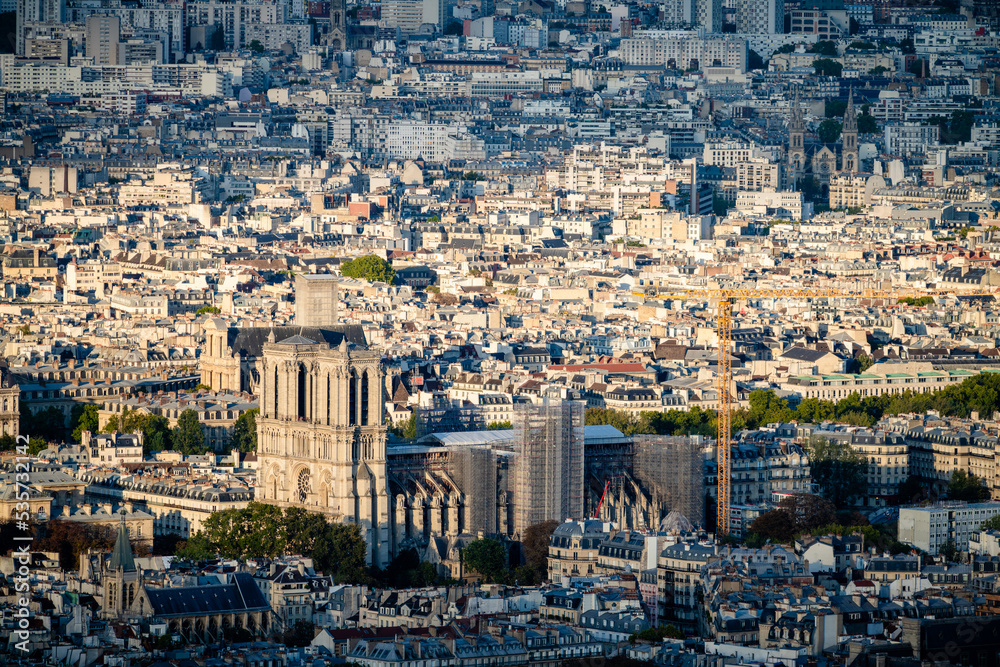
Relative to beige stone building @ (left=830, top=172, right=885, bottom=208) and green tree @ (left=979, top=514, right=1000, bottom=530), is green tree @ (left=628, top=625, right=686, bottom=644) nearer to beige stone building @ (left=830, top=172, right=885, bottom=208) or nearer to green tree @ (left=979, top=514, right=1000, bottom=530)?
green tree @ (left=979, top=514, right=1000, bottom=530)

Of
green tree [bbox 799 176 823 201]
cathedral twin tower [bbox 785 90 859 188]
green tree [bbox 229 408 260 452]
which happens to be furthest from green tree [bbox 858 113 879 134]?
green tree [bbox 229 408 260 452]

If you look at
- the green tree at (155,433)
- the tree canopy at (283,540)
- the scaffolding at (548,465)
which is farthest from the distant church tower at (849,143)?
the tree canopy at (283,540)

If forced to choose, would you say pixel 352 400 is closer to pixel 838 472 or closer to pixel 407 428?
pixel 407 428

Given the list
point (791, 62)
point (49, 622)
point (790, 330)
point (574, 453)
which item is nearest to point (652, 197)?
point (790, 330)

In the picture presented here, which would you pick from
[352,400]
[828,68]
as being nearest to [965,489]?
[352,400]

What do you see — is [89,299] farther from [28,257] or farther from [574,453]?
[574,453]

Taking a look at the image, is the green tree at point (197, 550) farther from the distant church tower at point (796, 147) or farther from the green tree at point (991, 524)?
the distant church tower at point (796, 147)
